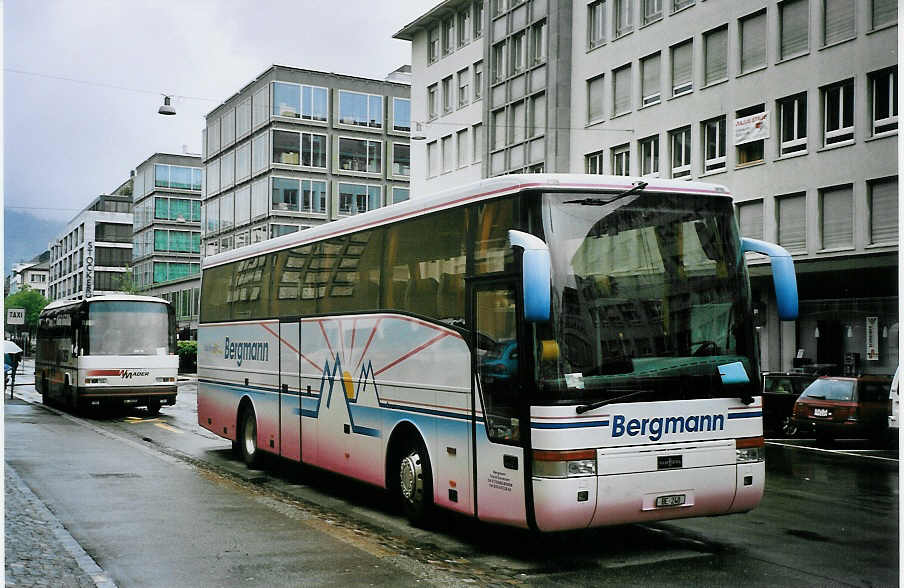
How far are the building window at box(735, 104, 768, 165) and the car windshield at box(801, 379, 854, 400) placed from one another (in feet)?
48.5

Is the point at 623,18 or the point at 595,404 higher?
the point at 623,18

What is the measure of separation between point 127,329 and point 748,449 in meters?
20.3

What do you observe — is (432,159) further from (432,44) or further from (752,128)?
(752,128)

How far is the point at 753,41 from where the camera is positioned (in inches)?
1404

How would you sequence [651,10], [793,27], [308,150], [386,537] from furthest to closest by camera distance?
1. [308,150]
2. [651,10]
3. [793,27]
4. [386,537]

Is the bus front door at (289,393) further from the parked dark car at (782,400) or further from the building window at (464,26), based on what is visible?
the building window at (464,26)

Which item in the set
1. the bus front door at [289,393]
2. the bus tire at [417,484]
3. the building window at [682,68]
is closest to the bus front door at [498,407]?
the bus tire at [417,484]

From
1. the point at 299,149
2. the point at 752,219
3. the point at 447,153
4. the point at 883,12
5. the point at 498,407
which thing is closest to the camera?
the point at 498,407

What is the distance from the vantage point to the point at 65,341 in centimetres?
2814

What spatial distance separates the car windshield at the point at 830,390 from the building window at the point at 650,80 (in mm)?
19729

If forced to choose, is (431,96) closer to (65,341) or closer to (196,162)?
(65,341)

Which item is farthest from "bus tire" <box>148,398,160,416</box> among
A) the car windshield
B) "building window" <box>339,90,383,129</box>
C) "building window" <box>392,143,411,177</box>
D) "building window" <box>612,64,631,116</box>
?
"building window" <box>392,143,411,177</box>

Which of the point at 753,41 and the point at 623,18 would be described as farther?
the point at 623,18

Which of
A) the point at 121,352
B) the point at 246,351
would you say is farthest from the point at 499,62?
the point at 246,351
